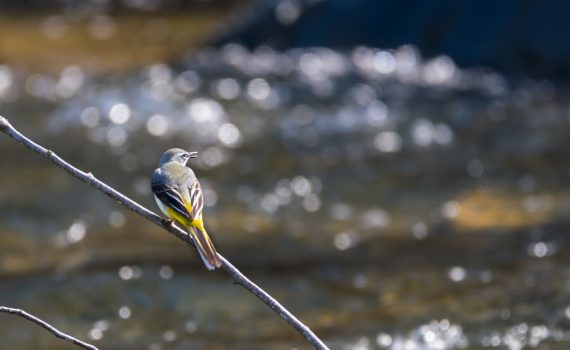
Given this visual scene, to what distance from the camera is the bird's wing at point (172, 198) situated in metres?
3.90

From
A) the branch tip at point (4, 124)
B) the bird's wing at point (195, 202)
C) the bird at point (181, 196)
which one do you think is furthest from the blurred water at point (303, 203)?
the branch tip at point (4, 124)

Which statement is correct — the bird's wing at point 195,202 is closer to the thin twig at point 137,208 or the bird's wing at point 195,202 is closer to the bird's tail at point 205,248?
the bird's tail at point 205,248

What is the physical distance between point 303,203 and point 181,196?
4.84 m

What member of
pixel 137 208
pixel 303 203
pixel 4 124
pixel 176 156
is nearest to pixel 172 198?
pixel 176 156

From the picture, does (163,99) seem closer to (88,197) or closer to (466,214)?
(88,197)

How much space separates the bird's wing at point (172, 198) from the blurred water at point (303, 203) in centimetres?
209

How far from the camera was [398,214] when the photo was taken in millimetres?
8523

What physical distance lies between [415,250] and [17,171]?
12.2ft

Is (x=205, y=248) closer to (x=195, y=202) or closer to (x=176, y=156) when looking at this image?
(x=195, y=202)

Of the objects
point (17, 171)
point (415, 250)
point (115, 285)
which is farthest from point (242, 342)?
point (17, 171)

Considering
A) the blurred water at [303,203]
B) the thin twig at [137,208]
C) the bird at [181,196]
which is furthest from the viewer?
the blurred water at [303,203]

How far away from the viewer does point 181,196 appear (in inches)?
159

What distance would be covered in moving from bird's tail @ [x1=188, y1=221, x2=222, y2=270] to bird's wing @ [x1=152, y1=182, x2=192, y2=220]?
0.23 feet

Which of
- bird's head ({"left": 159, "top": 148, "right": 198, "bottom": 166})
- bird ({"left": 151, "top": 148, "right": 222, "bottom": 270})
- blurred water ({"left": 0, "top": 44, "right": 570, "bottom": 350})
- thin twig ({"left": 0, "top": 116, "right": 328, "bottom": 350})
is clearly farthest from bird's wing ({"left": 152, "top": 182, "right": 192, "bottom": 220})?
blurred water ({"left": 0, "top": 44, "right": 570, "bottom": 350})
